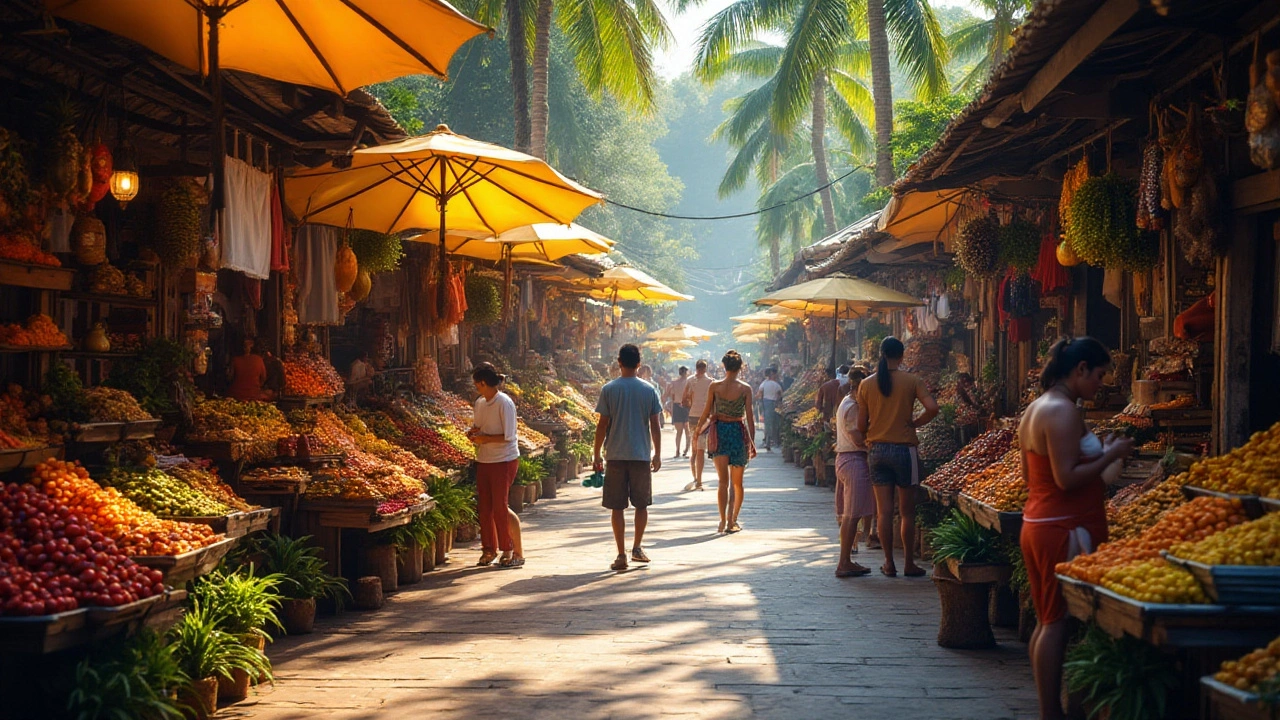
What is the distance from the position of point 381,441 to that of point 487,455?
1.74 metres

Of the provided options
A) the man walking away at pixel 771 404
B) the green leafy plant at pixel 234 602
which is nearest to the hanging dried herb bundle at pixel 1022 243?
the green leafy plant at pixel 234 602

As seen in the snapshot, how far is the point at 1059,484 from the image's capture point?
5.80 meters

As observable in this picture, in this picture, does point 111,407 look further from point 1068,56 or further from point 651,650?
point 1068,56

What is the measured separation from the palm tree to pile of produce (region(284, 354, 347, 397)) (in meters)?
18.0

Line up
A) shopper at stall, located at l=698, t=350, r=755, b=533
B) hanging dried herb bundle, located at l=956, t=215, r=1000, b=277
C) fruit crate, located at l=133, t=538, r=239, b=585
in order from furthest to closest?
1. shopper at stall, located at l=698, t=350, r=755, b=533
2. hanging dried herb bundle, located at l=956, t=215, r=1000, b=277
3. fruit crate, located at l=133, t=538, r=239, b=585

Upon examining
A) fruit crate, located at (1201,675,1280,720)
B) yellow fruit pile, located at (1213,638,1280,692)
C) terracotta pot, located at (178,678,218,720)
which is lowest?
terracotta pot, located at (178,678,218,720)

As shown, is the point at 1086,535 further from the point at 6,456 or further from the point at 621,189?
the point at 621,189

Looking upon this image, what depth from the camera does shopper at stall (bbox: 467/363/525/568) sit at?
37.0 ft

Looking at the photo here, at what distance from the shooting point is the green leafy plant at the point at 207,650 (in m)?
6.50

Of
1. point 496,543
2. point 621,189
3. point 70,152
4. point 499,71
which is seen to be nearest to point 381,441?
point 496,543

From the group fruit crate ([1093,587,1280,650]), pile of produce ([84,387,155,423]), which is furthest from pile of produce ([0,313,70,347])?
fruit crate ([1093,587,1280,650])

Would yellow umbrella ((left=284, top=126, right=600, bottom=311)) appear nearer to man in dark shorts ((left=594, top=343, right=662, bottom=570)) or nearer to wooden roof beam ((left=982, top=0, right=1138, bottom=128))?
man in dark shorts ((left=594, top=343, right=662, bottom=570))

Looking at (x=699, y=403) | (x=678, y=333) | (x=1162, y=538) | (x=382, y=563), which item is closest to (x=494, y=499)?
(x=382, y=563)

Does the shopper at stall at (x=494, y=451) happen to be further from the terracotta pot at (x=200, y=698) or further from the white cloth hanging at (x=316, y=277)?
the terracotta pot at (x=200, y=698)
